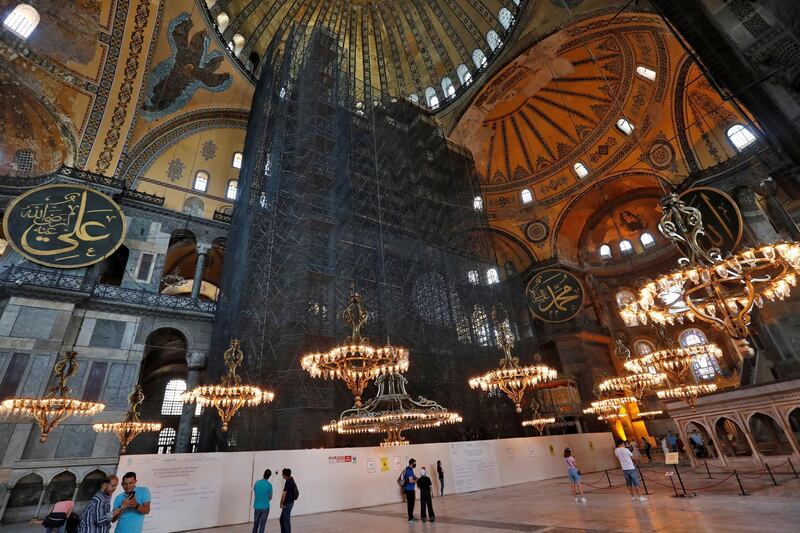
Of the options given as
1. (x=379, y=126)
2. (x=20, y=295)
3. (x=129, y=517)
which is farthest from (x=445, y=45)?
(x=129, y=517)

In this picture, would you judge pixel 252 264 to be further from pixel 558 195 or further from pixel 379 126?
pixel 558 195

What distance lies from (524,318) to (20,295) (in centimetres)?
1855

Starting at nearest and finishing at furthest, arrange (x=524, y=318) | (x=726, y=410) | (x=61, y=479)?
(x=726, y=410) → (x=61, y=479) → (x=524, y=318)

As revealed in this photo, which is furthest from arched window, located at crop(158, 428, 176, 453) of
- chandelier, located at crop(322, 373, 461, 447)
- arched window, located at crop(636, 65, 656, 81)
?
arched window, located at crop(636, 65, 656, 81)

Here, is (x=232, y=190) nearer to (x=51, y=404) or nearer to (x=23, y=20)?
(x=23, y=20)

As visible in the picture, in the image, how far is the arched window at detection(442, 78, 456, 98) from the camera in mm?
17572

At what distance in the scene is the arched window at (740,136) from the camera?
12.3 meters

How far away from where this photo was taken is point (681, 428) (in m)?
9.22

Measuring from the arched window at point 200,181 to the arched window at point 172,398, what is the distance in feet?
29.4

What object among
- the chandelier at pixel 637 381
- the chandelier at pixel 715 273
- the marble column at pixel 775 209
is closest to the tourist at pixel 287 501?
the chandelier at pixel 715 273

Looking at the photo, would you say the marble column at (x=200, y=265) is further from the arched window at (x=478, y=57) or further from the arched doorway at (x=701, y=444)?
the arched doorway at (x=701, y=444)

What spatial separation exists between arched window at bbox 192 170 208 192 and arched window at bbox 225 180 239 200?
802mm

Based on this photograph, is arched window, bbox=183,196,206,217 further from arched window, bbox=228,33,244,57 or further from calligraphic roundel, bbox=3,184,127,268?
arched window, bbox=228,33,244,57

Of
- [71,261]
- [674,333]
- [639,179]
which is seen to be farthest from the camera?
[674,333]
